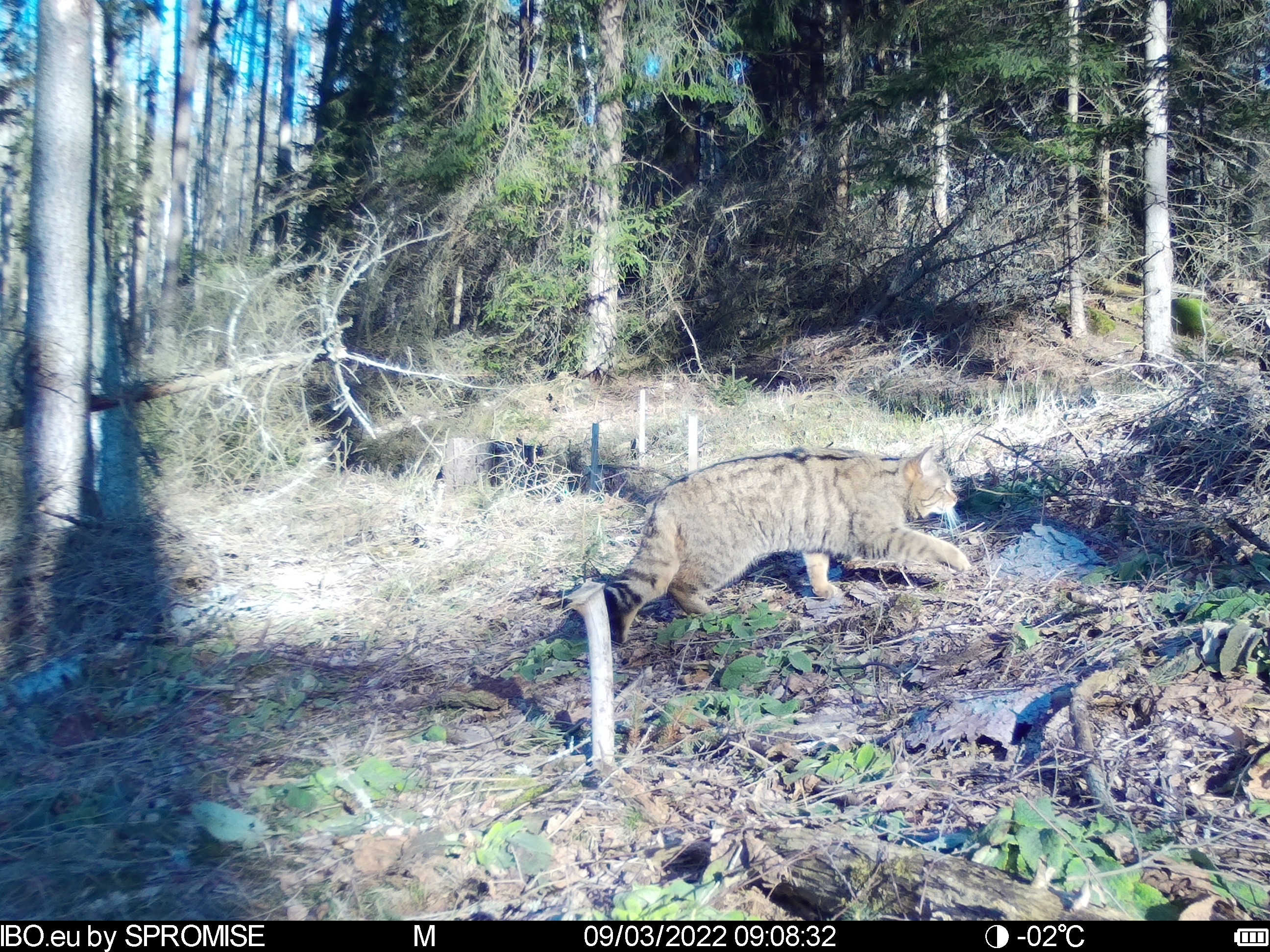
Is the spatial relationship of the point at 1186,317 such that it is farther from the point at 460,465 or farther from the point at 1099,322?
the point at 460,465

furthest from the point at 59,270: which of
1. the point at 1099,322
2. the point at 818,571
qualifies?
the point at 1099,322

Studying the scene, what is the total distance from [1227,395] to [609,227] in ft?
43.0

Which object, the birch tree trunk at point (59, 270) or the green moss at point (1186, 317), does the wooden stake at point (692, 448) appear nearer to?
the birch tree trunk at point (59, 270)

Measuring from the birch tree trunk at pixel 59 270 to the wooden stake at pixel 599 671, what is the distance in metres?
5.84

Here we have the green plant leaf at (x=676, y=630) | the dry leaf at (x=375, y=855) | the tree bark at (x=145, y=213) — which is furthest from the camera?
the tree bark at (x=145, y=213)

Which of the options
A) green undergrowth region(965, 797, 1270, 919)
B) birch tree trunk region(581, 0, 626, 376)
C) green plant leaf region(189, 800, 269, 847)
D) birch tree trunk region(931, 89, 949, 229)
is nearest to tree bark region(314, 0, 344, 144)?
birch tree trunk region(581, 0, 626, 376)

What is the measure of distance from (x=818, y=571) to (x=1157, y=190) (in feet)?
40.8

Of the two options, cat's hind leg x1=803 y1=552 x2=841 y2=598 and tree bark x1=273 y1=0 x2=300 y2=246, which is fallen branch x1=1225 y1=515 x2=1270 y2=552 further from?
tree bark x1=273 y1=0 x2=300 y2=246

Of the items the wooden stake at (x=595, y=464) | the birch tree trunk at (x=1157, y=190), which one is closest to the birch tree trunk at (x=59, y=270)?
the wooden stake at (x=595, y=464)

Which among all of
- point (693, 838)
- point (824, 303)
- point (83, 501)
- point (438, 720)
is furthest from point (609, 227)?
point (693, 838)

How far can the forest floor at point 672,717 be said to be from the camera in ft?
11.9

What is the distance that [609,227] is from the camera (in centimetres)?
1805

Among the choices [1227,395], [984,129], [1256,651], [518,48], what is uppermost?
[518,48]
